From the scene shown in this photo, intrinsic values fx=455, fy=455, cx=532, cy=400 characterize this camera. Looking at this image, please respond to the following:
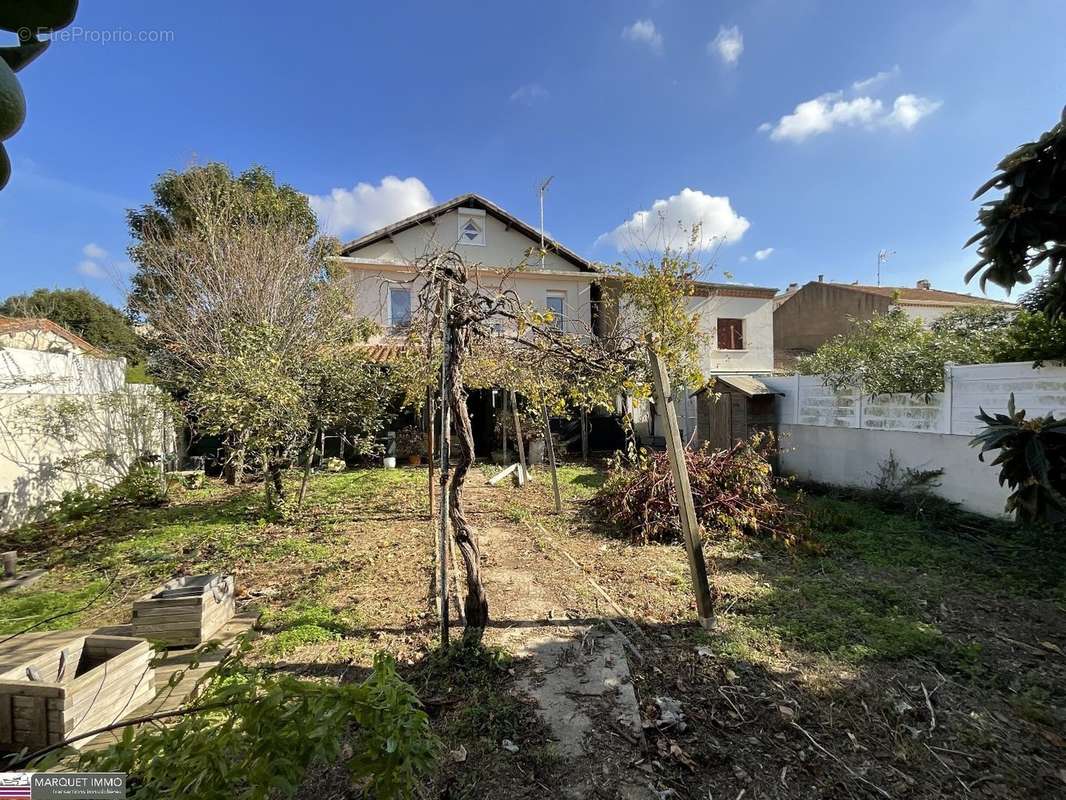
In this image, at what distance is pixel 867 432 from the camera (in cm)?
764

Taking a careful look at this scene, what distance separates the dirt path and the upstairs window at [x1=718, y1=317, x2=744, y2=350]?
11424 mm

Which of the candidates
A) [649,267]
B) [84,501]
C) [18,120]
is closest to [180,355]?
[84,501]

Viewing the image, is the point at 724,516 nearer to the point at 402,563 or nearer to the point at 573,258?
the point at 402,563

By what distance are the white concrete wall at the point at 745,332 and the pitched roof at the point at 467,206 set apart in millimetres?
4023

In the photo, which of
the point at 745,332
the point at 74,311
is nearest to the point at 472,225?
the point at 745,332

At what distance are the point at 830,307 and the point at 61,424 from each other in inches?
994

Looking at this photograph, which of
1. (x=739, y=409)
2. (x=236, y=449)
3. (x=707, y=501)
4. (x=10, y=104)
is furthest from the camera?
(x=739, y=409)

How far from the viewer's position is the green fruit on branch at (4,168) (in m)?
0.44

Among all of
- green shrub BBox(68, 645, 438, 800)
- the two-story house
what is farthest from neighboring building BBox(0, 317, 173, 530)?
green shrub BBox(68, 645, 438, 800)

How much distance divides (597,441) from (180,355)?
10315 millimetres

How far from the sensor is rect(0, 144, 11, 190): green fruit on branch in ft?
1.45

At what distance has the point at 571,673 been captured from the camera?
10.3 ft

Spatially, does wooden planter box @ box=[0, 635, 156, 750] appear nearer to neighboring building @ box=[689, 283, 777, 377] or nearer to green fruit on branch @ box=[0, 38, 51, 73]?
green fruit on branch @ box=[0, 38, 51, 73]

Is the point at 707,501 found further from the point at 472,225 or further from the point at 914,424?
the point at 472,225
